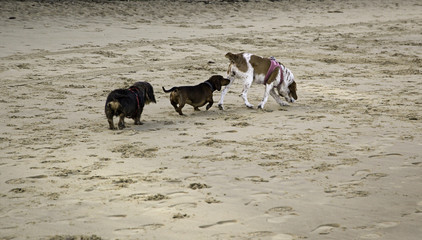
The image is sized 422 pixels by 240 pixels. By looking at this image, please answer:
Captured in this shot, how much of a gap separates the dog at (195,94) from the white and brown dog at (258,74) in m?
0.26

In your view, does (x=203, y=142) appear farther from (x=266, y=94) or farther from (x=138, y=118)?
(x=266, y=94)

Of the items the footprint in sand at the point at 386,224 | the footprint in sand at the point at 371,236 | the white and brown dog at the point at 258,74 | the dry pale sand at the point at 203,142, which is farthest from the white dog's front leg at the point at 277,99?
the footprint in sand at the point at 371,236

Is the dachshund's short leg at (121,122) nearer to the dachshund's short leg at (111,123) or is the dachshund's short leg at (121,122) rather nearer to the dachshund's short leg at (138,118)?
the dachshund's short leg at (111,123)

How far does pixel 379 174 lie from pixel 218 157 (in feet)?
5.78

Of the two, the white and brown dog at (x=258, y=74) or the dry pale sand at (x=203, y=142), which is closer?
the dry pale sand at (x=203, y=142)

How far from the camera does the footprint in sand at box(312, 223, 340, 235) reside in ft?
15.8

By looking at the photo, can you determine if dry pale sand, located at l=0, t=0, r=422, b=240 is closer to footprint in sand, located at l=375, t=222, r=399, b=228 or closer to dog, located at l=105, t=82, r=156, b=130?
footprint in sand, located at l=375, t=222, r=399, b=228

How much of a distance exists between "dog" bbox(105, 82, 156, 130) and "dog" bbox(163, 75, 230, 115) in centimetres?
43

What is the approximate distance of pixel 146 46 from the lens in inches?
595

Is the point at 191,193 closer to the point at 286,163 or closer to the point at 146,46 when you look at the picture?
the point at 286,163

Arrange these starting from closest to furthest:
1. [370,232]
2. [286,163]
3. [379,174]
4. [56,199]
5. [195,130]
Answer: [370,232], [56,199], [379,174], [286,163], [195,130]

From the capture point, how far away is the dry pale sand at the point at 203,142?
201 inches

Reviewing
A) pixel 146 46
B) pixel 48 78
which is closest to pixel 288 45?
pixel 146 46

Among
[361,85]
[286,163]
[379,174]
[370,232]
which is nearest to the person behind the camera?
[370,232]
